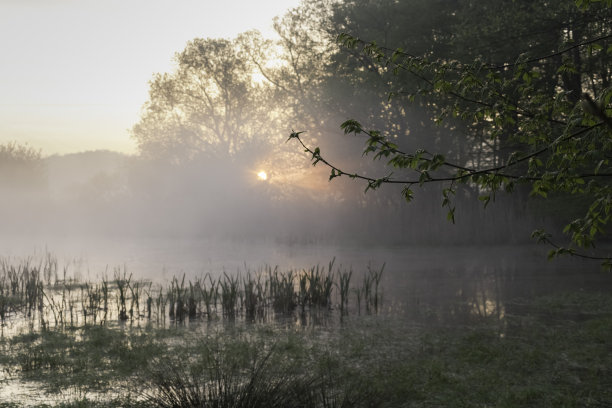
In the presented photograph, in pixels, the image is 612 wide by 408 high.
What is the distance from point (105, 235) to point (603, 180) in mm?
29992

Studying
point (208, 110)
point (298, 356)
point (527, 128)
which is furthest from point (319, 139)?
point (527, 128)

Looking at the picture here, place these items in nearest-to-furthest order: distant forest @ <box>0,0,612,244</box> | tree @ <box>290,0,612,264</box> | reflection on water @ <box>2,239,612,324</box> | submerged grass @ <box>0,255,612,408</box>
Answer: tree @ <box>290,0,612,264</box>
submerged grass @ <box>0,255,612,408</box>
reflection on water @ <box>2,239,612,324</box>
distant forest @ <box>0,0,612,244</box>

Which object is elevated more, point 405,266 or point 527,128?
point 527,128

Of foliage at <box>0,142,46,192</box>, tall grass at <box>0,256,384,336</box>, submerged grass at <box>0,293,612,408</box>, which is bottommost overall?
submerged grass at <box>0,293,612,408</box>

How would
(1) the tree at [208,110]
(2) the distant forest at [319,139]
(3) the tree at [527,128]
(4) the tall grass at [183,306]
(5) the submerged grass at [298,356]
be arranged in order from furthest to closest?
(1) the tree at [208,110] → (2) the distant forest at [319,139] → (4) the tall grass at [183,306] → (5) the submerged grass at [298,356] → (3) the tree at [527,128]

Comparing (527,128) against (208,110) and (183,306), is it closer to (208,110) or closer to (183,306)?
(183,306)

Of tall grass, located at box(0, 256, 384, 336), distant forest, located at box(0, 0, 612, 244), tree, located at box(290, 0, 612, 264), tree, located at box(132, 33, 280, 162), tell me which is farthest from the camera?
tree, located at box(132, 33, 280, 162)

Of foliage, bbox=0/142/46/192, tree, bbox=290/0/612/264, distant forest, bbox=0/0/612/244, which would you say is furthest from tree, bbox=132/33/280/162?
tree, bbox=290/0/612/264

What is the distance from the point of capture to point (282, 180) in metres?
38.0

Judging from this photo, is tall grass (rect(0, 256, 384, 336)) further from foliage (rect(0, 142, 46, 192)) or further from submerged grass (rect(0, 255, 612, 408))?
foliage (rect(0, 142, 46, 192))

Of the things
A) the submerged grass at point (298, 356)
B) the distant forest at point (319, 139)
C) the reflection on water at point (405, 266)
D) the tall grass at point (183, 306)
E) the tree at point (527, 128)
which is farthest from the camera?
the distant forest at point (319, 139)

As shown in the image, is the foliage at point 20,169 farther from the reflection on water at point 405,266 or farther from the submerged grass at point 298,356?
the submerged grass at point 298,356

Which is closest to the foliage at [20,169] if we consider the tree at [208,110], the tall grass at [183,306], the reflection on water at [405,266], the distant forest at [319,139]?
the distant forest at [319,139]

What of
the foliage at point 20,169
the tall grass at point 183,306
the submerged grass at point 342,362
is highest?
the foliage at point 20,169
